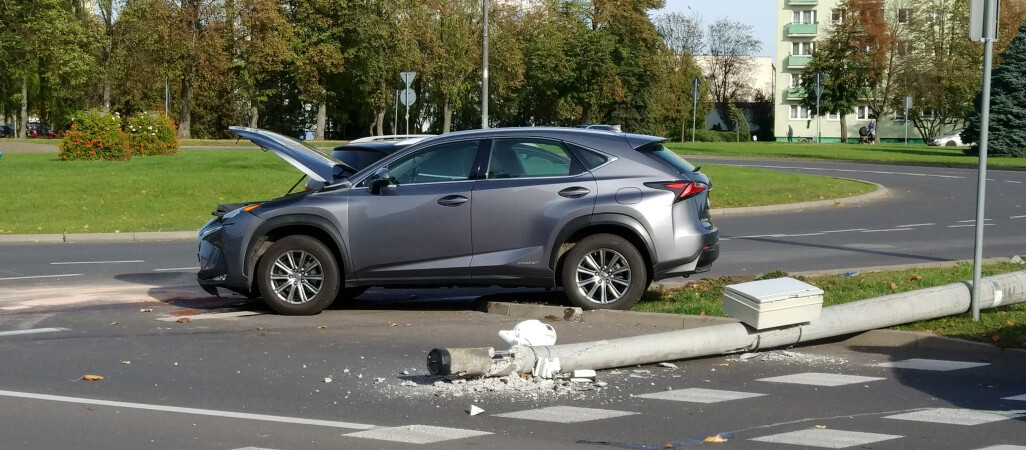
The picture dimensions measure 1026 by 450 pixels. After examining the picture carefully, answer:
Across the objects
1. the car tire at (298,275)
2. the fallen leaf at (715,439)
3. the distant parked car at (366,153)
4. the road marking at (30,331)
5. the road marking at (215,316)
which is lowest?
the road marking at (215,316)

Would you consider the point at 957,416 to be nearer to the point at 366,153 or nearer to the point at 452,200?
the point at 452,200

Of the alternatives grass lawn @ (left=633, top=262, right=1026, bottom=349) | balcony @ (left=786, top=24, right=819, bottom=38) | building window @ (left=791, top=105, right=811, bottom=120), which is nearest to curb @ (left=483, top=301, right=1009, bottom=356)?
grass lawn @ (left=633, top=262, right=1026, bottom=349)

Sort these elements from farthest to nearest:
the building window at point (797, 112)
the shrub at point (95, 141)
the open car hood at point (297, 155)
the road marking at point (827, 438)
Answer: the building window at point (797, 112)
the shrub at point (95, 141)
the open car hood at point (297, 155)
the road marking at point (827, 438)

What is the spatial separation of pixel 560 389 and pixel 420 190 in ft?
11.9

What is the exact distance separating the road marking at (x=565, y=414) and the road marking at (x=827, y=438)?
0.95 m

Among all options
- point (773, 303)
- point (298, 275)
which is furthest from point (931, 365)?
point (298, 275)

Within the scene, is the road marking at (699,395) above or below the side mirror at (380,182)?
below

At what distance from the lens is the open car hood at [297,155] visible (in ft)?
37.6

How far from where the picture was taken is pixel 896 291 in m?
10.9

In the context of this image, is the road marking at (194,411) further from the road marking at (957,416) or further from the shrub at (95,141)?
the shrub at (95,141)

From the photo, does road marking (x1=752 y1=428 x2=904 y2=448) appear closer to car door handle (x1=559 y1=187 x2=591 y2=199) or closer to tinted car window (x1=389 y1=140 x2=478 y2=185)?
car door handle (x1=559 y1=187 x2=591 y2=199)

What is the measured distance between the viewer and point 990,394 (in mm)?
7605

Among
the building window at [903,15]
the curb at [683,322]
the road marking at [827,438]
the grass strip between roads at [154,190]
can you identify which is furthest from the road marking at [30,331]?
the building window at [903,15]

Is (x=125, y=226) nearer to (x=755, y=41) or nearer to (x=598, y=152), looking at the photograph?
(x=598, y=152)
